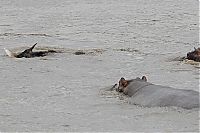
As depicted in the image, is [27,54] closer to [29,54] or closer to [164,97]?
[29,54]

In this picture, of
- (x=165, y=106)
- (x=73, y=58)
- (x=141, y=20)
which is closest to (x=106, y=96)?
(x=165, y=106)

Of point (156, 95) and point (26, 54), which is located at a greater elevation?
point (26, 54)

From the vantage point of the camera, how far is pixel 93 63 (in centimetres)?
985

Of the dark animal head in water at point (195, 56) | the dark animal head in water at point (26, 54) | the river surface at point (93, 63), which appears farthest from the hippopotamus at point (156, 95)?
the dark animal head in water at point (26, 54)

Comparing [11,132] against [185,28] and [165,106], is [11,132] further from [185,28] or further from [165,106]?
[185,28]

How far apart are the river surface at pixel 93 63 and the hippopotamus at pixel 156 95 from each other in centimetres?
10

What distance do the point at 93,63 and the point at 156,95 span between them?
3.29m

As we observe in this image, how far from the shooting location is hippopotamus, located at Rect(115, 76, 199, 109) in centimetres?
618

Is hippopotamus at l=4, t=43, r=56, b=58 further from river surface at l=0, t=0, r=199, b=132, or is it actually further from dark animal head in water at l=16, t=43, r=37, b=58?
river surface at l=0, t=0, r=199, b=132

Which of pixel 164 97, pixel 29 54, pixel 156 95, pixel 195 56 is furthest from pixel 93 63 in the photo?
pixel 164 97

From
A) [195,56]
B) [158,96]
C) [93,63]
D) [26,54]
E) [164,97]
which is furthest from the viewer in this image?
[26,54]

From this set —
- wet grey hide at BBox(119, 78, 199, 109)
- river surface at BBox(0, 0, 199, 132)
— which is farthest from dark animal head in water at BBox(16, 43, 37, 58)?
wet grey hide at BBox(119, 78, 199, 109)

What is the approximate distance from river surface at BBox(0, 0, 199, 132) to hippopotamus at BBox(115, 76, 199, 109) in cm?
10

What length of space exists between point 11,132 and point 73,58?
183 inches
